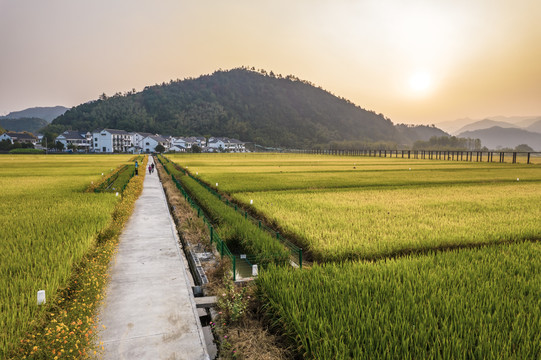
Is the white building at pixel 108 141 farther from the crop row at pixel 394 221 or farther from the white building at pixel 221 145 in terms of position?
the crop row at pixel 394 221

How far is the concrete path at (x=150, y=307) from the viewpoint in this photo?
16.8ft

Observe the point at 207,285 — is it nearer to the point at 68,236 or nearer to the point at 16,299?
the point at 16,299

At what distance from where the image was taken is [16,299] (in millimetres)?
5125

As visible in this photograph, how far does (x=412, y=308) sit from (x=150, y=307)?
4.82 metres

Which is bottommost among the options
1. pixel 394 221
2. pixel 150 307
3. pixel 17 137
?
pixel 150 307

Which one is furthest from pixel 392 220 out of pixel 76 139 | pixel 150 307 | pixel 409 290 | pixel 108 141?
pixel 76 139

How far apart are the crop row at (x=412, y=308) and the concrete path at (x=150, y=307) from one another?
5.05ft

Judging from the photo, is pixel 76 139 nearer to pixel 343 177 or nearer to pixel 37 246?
pixel 343 177

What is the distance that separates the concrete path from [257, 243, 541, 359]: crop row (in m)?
1.54

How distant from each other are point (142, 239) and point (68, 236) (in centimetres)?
274

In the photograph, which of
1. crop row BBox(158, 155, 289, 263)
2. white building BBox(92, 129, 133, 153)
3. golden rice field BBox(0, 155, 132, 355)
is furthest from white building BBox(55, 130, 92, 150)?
crop row BBox(158, 155, 289, 263)

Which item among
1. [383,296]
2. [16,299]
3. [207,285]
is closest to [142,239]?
[207,285]

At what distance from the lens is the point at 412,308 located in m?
5.22

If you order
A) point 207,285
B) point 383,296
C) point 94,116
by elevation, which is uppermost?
point 94,116
